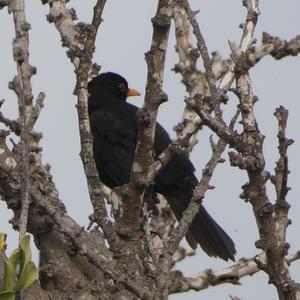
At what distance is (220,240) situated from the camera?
28.0ft

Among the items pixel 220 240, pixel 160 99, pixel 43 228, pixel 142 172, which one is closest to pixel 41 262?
pixel 43 228

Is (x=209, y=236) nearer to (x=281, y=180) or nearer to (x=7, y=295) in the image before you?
(x=281, y=180)

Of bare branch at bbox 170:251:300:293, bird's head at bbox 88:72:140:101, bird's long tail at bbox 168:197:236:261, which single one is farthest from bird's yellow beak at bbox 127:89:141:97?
bare branch at bbox 170:251:300:293

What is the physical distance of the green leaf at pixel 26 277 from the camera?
3676mm

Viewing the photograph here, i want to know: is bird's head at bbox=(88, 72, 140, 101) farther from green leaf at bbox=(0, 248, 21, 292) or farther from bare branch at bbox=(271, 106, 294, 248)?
green leaf at bbox=(0, 248, 21, 292)

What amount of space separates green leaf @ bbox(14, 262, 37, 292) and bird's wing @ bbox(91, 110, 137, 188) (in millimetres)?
4902

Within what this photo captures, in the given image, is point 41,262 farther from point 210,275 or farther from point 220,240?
point 220,240

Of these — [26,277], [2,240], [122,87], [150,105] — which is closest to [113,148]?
[122,87]

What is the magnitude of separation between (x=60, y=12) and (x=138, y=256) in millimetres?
3201

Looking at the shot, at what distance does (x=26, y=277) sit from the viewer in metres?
3.69

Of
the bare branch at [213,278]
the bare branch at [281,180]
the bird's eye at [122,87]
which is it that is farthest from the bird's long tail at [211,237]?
the bare branch at [281,180]

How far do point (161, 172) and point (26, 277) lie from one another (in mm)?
5008

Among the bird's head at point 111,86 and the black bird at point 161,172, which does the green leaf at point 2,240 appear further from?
the bird's head at point 111,86

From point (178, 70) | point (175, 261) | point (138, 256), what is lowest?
point (138, 256)
